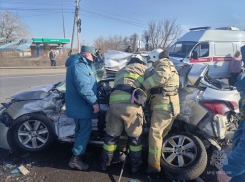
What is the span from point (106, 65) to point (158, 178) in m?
2.54

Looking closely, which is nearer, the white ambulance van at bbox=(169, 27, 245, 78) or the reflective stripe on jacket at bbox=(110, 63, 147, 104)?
the reflective stripe on jacket at bbox=(110, 63, 147, 104)

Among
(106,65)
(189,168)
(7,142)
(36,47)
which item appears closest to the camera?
(189,168)

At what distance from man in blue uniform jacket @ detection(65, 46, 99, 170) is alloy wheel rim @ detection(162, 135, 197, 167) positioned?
1.22 metres

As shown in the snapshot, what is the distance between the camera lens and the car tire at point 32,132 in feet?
10.4

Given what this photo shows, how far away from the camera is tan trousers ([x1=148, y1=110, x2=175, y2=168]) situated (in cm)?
270

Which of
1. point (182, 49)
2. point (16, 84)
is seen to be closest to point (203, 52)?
point (182, 49)

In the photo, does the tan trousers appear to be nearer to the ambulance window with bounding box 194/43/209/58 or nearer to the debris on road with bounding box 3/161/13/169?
the debris on road with bounding box 3/161/13/169

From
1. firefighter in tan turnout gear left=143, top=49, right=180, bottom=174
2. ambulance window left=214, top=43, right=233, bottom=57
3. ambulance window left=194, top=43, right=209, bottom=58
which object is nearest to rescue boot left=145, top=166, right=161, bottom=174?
firefighter in tan turnout gear left=143, top=49, right=180, bottom=174

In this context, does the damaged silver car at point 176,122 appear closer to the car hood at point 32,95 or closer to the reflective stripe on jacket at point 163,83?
the car hood at point 32,95

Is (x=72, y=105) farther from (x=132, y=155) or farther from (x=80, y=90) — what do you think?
(x=132, y=155)

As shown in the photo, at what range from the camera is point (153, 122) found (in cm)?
275

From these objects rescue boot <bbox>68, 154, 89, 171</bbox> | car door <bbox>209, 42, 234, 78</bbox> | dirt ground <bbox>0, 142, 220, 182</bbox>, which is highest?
car door <bbox>209, 42, 234, 78</bbox>

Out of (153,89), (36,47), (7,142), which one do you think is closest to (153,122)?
(153,89)

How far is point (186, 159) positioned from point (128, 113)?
115 centimetres
